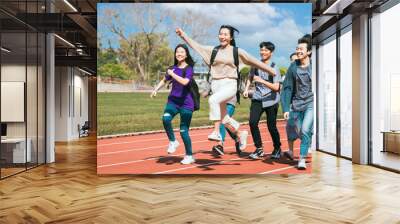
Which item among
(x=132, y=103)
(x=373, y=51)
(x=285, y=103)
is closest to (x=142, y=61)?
(x=132, y=103)

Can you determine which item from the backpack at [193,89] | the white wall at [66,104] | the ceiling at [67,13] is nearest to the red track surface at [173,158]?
the backpack at [193,89]

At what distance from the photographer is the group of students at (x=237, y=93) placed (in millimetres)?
6117

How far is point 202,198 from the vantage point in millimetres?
4848

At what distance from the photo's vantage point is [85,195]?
16.6 feet

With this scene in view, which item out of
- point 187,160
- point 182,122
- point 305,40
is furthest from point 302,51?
point 187,160

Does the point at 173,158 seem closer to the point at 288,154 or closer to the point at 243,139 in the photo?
the point at 243,139

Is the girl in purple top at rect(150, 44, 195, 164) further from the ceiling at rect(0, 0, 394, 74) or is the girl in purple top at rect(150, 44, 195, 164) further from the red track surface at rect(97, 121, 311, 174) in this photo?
the ceiling at rect(0, 0, 394, 74)

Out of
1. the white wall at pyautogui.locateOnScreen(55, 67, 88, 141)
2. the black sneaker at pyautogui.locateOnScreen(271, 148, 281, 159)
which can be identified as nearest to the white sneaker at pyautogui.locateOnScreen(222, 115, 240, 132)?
the black sneaker at pyautogui.locateOnScreen(271, 148, 281, 159)

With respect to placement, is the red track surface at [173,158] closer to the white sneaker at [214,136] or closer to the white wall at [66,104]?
the white sneaker at [214,136]

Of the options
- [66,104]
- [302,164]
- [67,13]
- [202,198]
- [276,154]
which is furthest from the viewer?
[66,104]

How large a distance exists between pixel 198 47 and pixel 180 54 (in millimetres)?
290

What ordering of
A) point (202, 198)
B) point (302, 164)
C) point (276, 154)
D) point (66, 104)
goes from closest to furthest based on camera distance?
point (202, 198)
point (302, 164)
point (276, 154)
point (66, 104)

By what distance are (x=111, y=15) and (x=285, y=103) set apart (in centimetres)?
294

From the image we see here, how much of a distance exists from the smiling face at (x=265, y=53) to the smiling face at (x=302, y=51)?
0.43 metres
